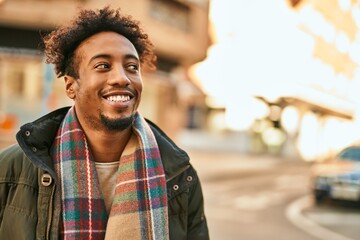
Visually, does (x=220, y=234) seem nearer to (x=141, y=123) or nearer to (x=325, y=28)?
(x=141, y=123)

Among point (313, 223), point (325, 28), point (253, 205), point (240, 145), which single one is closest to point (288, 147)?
point (240, 145)

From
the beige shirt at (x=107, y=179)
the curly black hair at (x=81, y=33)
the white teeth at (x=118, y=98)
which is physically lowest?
the beige shirt at (x=107, y=179)

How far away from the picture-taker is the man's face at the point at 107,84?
83.7 inches

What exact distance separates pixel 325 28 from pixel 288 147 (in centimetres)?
787

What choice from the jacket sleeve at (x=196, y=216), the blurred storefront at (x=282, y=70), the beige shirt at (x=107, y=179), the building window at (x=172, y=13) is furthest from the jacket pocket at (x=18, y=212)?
the blurred storefront at (x=282, y=70)

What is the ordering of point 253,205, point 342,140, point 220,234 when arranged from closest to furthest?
1. point 220,234
2. point 253,205
3. point 342,140

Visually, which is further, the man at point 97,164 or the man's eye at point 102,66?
the man's eye at point 102,66

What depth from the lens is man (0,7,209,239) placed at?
2.03 metres

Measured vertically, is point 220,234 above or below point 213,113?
below

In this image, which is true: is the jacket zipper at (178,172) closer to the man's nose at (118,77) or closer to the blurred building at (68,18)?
the man's nose at (118,77)

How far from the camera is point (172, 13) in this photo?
15508 mm

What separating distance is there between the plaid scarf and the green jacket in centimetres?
4

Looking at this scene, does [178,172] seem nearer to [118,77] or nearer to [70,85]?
[118,77]

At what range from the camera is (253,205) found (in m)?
11.6
